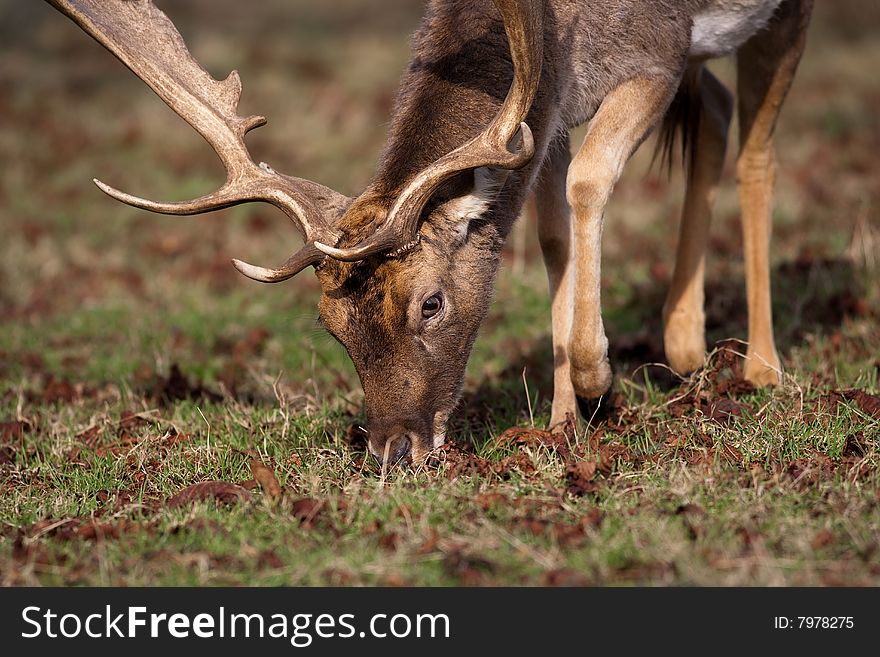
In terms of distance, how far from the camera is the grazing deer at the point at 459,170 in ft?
16.9

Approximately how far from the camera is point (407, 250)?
16.9 ft

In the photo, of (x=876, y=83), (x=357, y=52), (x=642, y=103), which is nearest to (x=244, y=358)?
(x=642, y=103)

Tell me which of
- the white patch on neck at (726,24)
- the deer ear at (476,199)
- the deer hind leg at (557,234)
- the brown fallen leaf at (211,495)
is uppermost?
the white patch on neck at (726,24)

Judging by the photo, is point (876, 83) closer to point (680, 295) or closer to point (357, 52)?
point (357, 52)

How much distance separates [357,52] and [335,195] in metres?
15.1

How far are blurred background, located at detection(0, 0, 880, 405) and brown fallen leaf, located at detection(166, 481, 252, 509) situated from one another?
3.28 feet

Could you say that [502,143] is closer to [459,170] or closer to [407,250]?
[459,170]

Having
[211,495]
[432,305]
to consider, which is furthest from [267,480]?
[432,305]

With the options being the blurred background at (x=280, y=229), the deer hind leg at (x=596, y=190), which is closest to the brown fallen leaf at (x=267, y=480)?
the blurred background at (x=280, y=229)

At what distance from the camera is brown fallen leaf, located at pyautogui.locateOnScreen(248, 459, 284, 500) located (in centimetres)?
495

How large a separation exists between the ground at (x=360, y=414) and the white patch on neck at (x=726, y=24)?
5.84 ft

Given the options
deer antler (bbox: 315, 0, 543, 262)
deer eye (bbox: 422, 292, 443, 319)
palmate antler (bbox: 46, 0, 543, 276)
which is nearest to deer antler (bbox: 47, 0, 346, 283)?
palmate antler (bbox: 46, 0, 543, 276)

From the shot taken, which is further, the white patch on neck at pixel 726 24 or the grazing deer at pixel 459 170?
the white patch on neck at pixel 726 24

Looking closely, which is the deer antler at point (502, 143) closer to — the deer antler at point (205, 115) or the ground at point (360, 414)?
the deer antler at point (205, 115)
